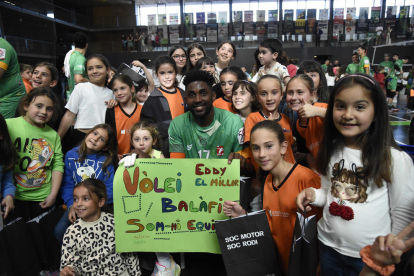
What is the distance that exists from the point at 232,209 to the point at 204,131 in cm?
74

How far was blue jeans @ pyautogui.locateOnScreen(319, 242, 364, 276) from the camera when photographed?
1476 millimetres

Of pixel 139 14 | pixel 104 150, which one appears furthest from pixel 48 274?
pixel 139 14

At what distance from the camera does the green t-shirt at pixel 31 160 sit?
235cm

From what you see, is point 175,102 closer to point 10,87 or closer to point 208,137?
point 208,137

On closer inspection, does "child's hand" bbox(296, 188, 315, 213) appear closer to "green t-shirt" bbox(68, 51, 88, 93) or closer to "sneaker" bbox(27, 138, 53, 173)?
"sneaker" bbox(27, 138, 53, 173)

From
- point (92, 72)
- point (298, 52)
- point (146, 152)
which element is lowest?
point (146, 152)

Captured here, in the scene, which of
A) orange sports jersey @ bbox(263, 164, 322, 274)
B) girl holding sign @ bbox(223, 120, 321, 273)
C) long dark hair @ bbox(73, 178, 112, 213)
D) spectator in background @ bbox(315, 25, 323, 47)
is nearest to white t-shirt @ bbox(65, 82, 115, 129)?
long dark hair @ bbox(73, 178, 112, 213)

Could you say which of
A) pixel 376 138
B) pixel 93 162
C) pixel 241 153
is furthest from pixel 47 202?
pixel 376 138

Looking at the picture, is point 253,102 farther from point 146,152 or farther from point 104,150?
point 104,150

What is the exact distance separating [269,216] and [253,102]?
1.37 meters

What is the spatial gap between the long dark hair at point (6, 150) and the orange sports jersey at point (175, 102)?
1.50m

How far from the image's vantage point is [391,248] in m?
0.92

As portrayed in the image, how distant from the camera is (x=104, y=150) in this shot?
8.43 feet

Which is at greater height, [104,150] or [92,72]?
[92,72]
